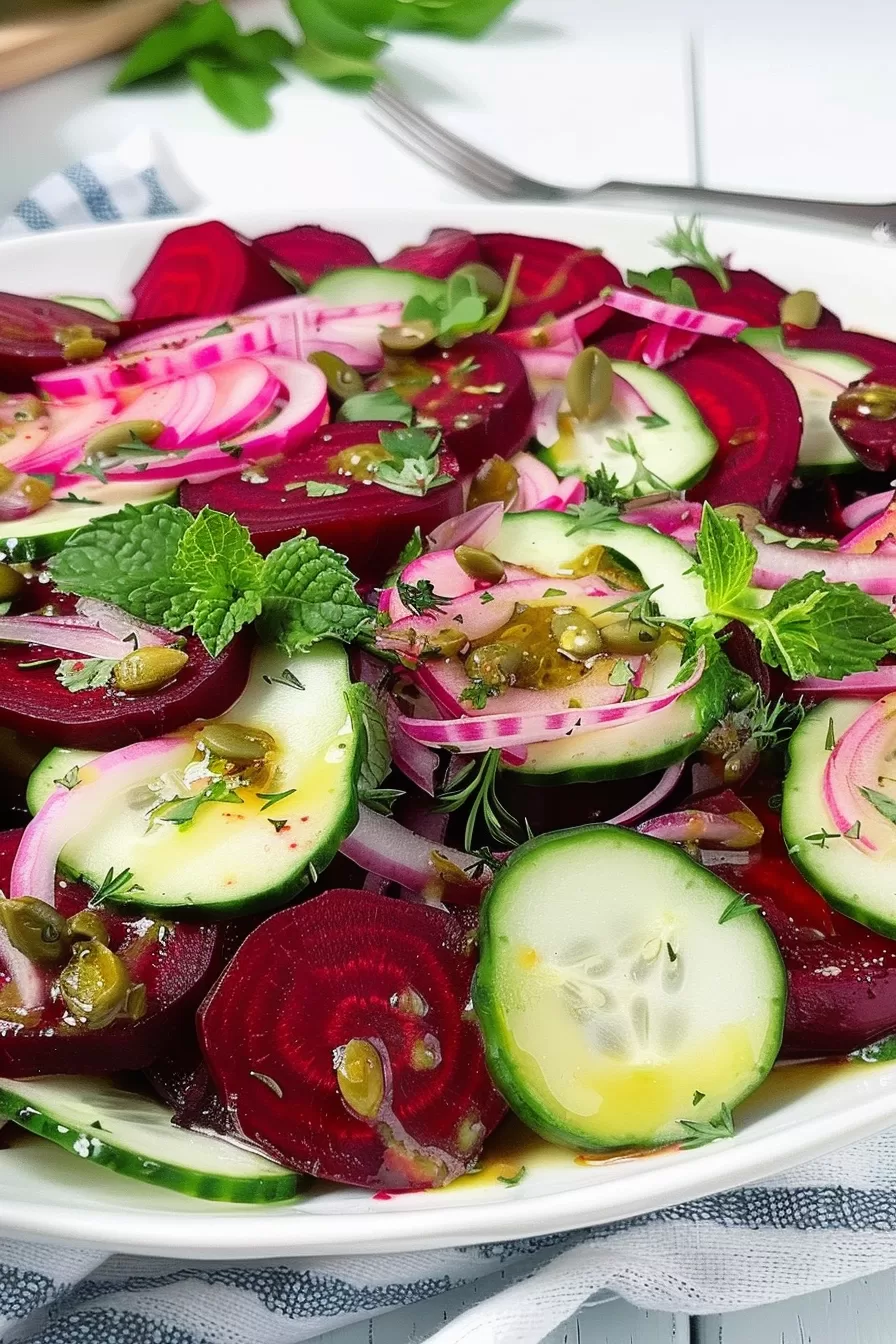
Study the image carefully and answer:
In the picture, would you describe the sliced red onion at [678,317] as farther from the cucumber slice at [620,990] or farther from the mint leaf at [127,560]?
the cucumber slice at [620,990]

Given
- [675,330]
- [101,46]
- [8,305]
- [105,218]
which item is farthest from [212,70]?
[675,330]

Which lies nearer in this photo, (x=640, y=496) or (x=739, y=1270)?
(x=739, y=1270)

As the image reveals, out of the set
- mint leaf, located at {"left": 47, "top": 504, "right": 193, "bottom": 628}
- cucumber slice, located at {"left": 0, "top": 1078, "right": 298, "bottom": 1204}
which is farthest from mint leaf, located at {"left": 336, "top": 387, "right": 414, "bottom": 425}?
cucumber slice, located at {"left": 0, "top": 1078, "right": 298, "bottom": 1204}

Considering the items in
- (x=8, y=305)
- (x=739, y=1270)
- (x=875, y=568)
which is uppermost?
(x=8, y=305)

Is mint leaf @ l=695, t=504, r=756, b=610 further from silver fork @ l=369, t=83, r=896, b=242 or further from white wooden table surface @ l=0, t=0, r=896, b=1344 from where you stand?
white wooden table surface @ l=0, t=0, r=896, b=1344

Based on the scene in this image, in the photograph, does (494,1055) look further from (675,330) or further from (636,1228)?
(675,330)

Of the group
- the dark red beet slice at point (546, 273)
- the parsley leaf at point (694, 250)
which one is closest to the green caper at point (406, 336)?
the dark red beet slice at point (546, 273)
